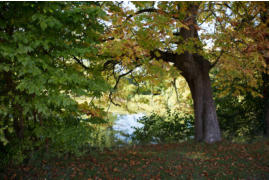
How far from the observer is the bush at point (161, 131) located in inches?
446

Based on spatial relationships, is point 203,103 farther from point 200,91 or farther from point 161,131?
point 161,131

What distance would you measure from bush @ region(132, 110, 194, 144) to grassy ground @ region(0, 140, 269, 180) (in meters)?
3.48

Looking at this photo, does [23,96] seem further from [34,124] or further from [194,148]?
[194,148]

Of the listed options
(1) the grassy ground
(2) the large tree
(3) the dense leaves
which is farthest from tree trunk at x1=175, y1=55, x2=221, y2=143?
(3) the dense leaves

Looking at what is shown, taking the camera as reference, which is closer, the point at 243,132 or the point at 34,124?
the point at 34,124

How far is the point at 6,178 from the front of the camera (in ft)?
16.4

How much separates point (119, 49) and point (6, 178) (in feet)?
12.8

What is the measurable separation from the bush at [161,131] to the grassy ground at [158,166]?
3.48 meters

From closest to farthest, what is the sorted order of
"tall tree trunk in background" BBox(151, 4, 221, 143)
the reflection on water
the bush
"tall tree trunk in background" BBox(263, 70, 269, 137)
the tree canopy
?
the tree canopy → "tall tree trunk in background" BBox(151, 4, 221, 143) → "tall tree trunk in background" BBox(263, 70, 269, 137) → the bush → the reflection on water

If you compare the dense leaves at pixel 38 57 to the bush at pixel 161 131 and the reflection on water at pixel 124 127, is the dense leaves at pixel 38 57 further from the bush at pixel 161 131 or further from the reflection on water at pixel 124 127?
the reflection on water at pixel 124 127

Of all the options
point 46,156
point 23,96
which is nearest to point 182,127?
point 46,156

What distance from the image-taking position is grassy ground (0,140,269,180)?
17.9 ft

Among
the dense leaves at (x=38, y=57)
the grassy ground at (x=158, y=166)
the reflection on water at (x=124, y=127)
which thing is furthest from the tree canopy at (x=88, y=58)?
the reflection on water at (x=124, y=127)

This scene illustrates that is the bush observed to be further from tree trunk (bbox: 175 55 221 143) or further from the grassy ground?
the grassy ground
